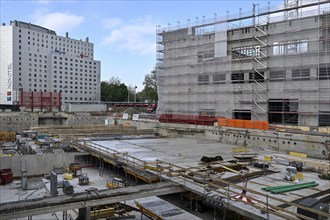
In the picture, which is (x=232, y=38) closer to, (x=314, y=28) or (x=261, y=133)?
(x=314, y=28)

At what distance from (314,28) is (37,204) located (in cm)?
3060

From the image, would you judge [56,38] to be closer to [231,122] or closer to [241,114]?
[241,114]

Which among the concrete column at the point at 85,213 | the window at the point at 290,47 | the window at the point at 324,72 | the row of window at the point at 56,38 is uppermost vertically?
the row of window at the point at 56,38

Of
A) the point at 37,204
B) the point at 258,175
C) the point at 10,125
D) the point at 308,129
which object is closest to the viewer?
the point at 37,204

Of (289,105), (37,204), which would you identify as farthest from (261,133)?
(37,204)

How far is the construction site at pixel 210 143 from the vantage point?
11.6 meters

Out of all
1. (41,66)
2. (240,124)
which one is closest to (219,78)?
(240,124)

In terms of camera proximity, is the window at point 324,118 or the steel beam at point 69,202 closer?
the steel beam at point 69,202

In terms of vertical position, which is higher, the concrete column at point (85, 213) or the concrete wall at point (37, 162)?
the concrete column at point (85, 213)

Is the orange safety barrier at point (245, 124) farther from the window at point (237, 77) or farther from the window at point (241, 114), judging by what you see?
the window at point (237, 77)

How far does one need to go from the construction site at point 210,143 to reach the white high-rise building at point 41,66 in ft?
162

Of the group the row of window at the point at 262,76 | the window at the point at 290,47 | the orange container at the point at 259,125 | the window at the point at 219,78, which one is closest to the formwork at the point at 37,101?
the row of window at the point at 262,76

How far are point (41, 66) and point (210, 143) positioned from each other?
92.5m

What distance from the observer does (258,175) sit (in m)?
15.5
